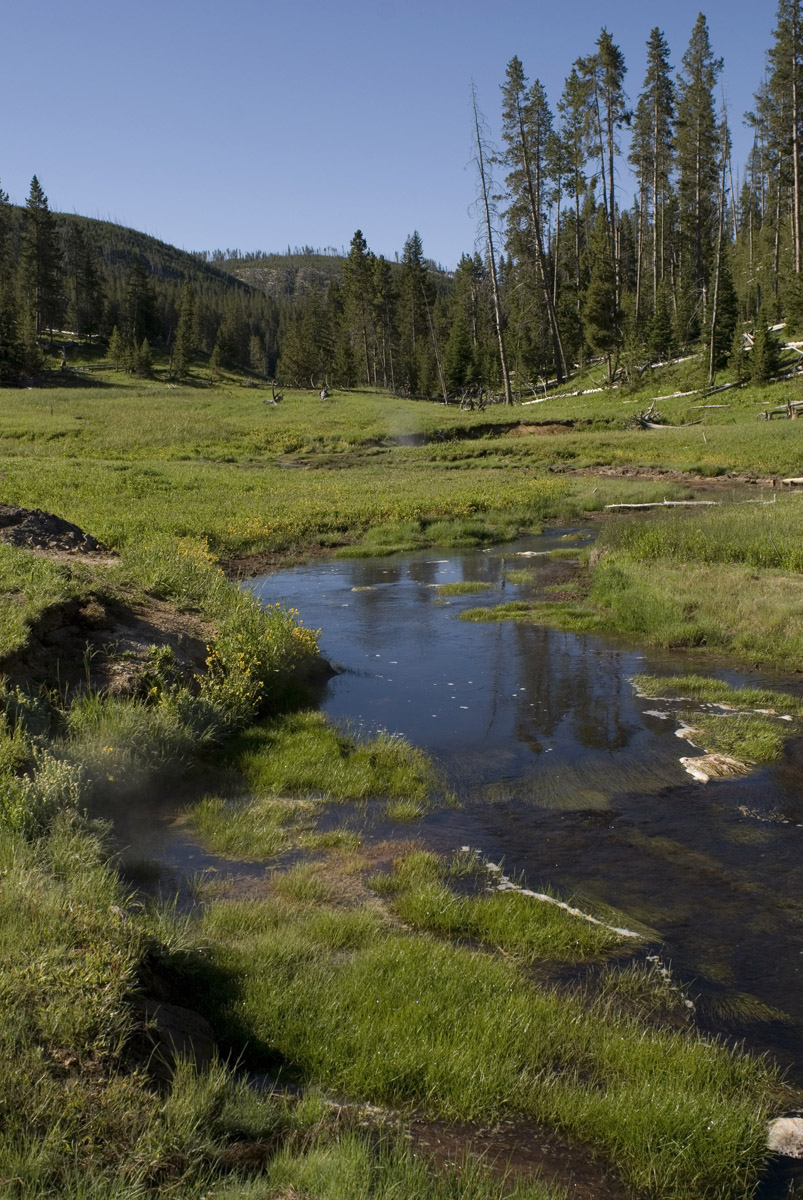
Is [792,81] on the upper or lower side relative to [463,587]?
upper

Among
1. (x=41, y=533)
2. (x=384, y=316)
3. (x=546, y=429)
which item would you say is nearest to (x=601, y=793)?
(x=41, y=533)

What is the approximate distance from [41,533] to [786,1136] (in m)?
12.9

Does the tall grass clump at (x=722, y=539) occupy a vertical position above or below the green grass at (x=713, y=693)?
above

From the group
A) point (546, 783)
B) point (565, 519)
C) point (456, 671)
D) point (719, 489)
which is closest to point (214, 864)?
point (546, 783)

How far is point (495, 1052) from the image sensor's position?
14.7 feet

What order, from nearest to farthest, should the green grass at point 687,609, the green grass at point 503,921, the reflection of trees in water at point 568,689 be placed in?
the green grass at point 503,921, the reflection of trees in water at point 568,689, the green grass at point 687,609

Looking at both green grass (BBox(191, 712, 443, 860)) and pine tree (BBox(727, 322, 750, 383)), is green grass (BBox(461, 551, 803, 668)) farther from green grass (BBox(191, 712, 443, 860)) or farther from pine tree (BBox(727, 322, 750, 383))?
pine tree (BBox(727, 322, 750, 383))

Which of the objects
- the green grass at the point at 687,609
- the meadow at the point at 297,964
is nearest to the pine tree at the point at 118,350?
the meadow at the point at 297,964

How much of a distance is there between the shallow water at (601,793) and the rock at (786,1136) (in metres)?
0.59

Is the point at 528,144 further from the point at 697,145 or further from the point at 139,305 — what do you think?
the point at 139,305

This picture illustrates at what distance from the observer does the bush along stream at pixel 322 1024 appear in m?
3.57

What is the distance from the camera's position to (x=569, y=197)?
241 ft

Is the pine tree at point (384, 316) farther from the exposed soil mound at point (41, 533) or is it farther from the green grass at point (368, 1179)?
the green grass at point (368, 1179)

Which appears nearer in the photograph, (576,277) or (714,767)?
(714,767)
